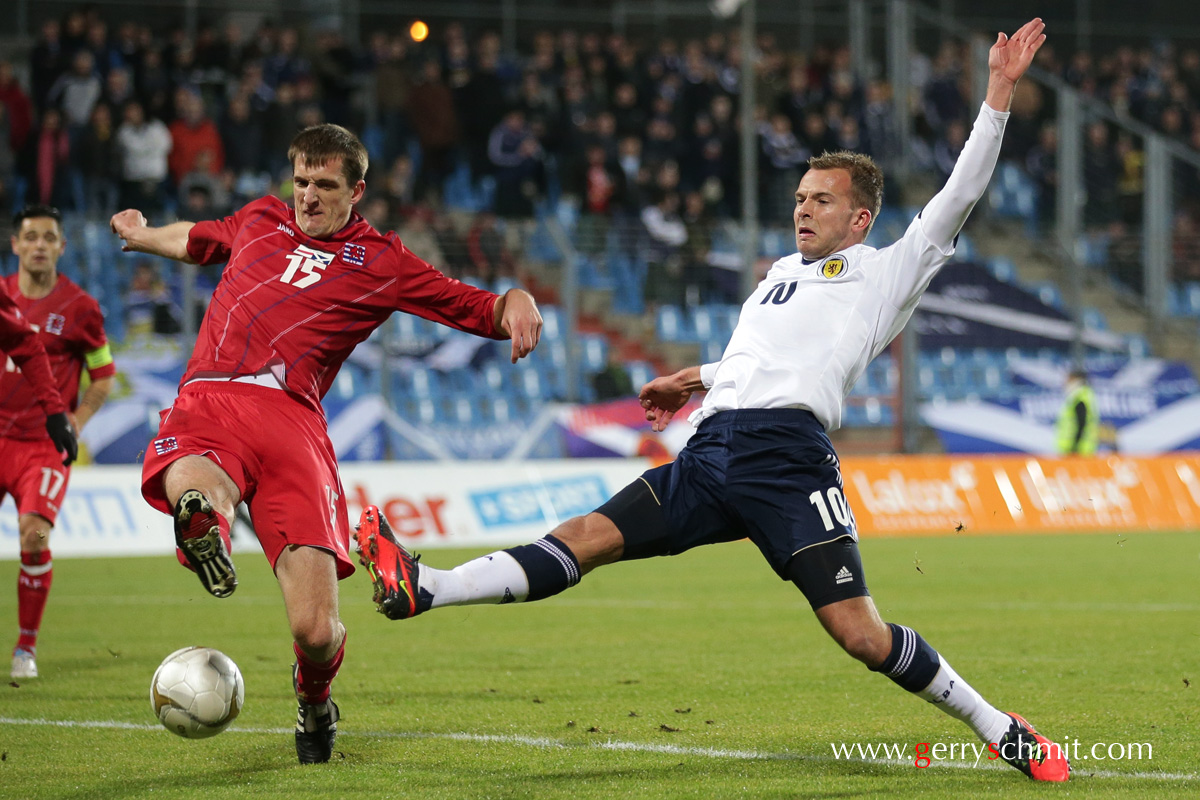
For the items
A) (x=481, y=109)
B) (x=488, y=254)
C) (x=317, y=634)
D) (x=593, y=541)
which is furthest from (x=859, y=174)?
(x=481, y=109)

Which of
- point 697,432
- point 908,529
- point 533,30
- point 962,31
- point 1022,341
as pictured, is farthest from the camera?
point 962,31

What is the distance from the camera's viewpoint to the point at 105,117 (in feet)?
63.7

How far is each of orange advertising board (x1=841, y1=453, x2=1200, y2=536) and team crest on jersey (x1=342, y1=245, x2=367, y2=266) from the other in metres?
12.9

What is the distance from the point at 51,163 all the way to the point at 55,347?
11.7 metres

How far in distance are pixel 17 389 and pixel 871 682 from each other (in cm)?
486

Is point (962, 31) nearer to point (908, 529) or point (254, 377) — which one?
point (908, 529)

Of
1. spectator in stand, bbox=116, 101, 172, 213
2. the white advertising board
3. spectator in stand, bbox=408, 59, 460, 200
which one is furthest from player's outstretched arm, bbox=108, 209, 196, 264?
spectator in stand, bbox=408, 59, 460, 200

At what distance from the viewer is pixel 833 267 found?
5512mm

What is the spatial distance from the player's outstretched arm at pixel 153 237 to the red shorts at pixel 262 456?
61 centimetres

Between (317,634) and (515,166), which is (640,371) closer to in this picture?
(515,166)

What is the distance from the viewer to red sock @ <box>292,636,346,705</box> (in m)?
5.56

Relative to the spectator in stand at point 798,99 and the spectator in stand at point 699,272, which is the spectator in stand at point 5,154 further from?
the spectator in stand at point 798,99

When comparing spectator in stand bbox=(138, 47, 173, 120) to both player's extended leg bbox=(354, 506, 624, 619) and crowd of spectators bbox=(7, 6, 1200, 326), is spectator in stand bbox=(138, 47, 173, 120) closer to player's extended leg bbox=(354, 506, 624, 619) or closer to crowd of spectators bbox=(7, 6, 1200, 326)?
crowd of spectators bbox=(7, 6, 1200, 326)

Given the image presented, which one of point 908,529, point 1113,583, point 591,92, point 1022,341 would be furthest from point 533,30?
point 1113,583
